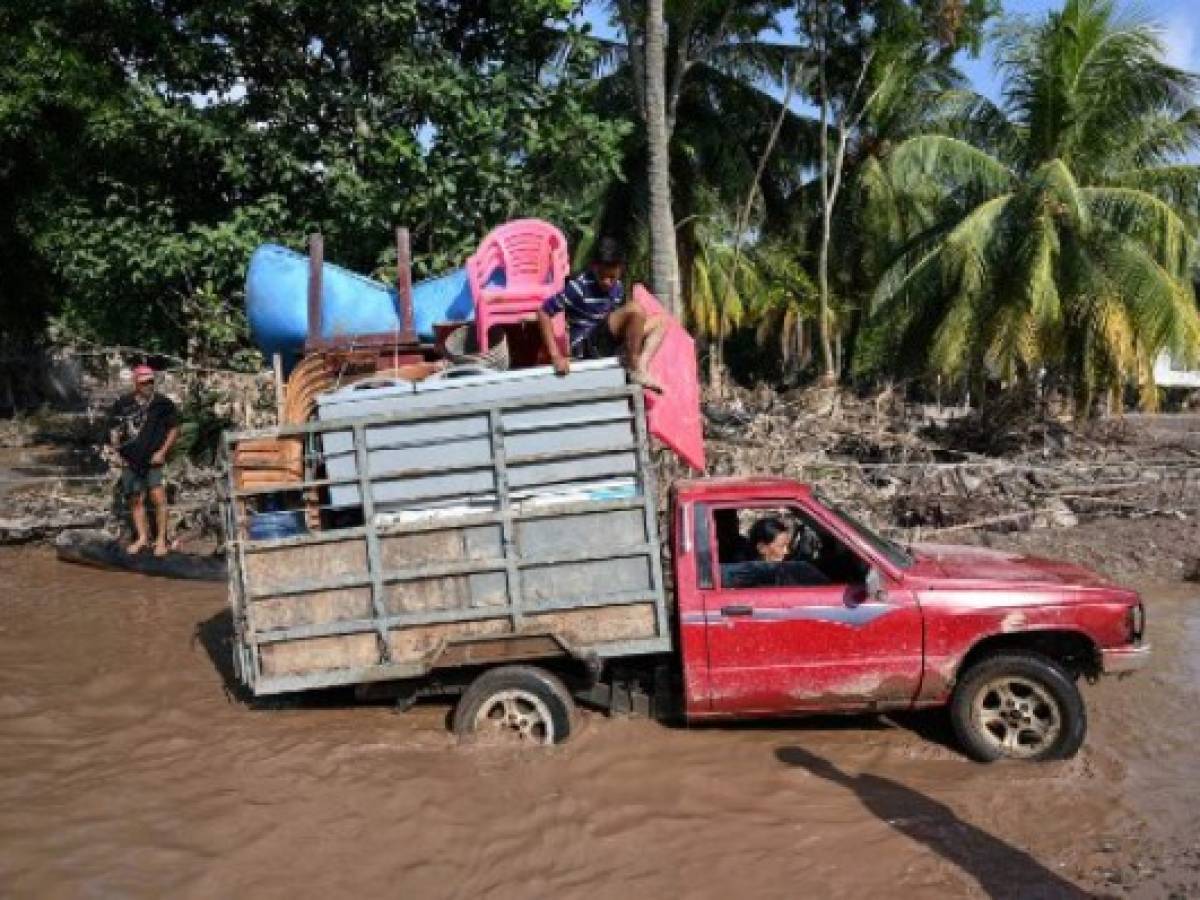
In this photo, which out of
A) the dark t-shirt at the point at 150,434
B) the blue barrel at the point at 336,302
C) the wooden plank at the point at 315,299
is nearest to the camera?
the wooden plank at the point at 315,299

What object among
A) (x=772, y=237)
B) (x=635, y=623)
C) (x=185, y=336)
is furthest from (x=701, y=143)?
(x=635, y=623)

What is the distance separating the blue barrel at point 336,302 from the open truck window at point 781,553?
272cm

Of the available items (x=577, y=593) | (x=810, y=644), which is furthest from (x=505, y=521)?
(x=810, y=644)

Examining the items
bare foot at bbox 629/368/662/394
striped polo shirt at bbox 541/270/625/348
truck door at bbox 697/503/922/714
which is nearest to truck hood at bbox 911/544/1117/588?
truck door at bbox 697/503/922/714

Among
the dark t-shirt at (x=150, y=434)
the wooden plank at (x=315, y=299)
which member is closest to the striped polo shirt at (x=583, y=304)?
the wooden plank at (x=315, y=299)

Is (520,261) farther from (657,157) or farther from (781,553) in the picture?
(657,157)

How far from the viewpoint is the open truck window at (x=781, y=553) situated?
5.07m

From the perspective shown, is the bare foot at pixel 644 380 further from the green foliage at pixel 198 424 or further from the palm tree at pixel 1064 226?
the palm tree at pixel 1064 226

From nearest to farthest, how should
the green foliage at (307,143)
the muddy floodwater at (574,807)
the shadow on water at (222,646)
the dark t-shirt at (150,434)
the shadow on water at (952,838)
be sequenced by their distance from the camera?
the shadow on water at (952,838) → the muddy floodwater at (574,807) → the shadow on water at (222,646) → the dark t-shirt at (150,434) → the green foliage at (307,143)

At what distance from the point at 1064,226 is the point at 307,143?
10547 millimetres

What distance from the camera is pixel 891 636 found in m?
4.87

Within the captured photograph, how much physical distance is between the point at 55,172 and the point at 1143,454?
15.5 metres

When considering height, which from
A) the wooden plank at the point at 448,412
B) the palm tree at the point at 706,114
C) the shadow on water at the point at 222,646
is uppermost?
the palm tree at the point at 706,114

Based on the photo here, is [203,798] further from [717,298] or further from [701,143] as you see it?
[717,298]
